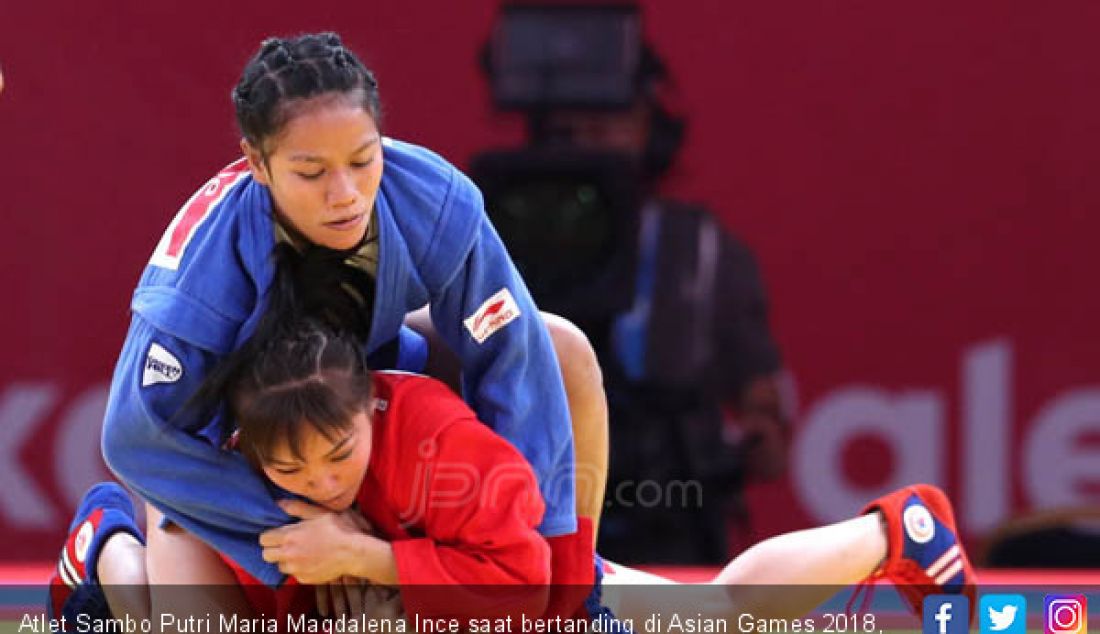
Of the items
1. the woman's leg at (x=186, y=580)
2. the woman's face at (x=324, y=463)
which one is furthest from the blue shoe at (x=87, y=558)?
the woman's face at (x=324, y=463)

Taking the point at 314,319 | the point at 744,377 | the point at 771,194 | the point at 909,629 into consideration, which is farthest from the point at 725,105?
the point at 314,319

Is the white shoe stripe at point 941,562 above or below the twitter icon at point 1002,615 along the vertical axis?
above

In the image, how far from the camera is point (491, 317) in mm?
2711

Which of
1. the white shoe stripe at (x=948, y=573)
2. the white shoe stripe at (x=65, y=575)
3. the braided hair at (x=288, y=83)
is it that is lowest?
the white shoe stripe at (x=948, y=573)

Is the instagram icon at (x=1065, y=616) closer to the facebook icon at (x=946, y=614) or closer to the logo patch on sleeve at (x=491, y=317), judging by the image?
the facebook icon at (x=946, y=614)

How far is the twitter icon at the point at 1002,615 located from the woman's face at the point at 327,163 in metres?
1.02

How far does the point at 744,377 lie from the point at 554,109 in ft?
1.95

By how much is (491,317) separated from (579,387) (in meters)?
0.27

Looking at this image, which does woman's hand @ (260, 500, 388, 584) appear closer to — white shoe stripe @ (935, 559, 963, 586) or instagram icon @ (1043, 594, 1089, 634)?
white shoe stripe @ (935, 559, 963, 586)

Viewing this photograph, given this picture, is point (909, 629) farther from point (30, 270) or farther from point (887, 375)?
point (30, 270)

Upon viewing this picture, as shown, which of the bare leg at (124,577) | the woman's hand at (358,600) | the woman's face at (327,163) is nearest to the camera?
the woman's face at (327,163)

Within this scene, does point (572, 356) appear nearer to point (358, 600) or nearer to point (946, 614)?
point (358, 600)

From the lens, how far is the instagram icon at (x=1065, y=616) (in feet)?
9.73

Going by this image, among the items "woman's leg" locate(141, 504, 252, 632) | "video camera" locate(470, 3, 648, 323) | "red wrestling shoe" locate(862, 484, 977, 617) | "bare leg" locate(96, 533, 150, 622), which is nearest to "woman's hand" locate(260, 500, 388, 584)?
"woman's leg" locate(141, 504, 252, 632)
